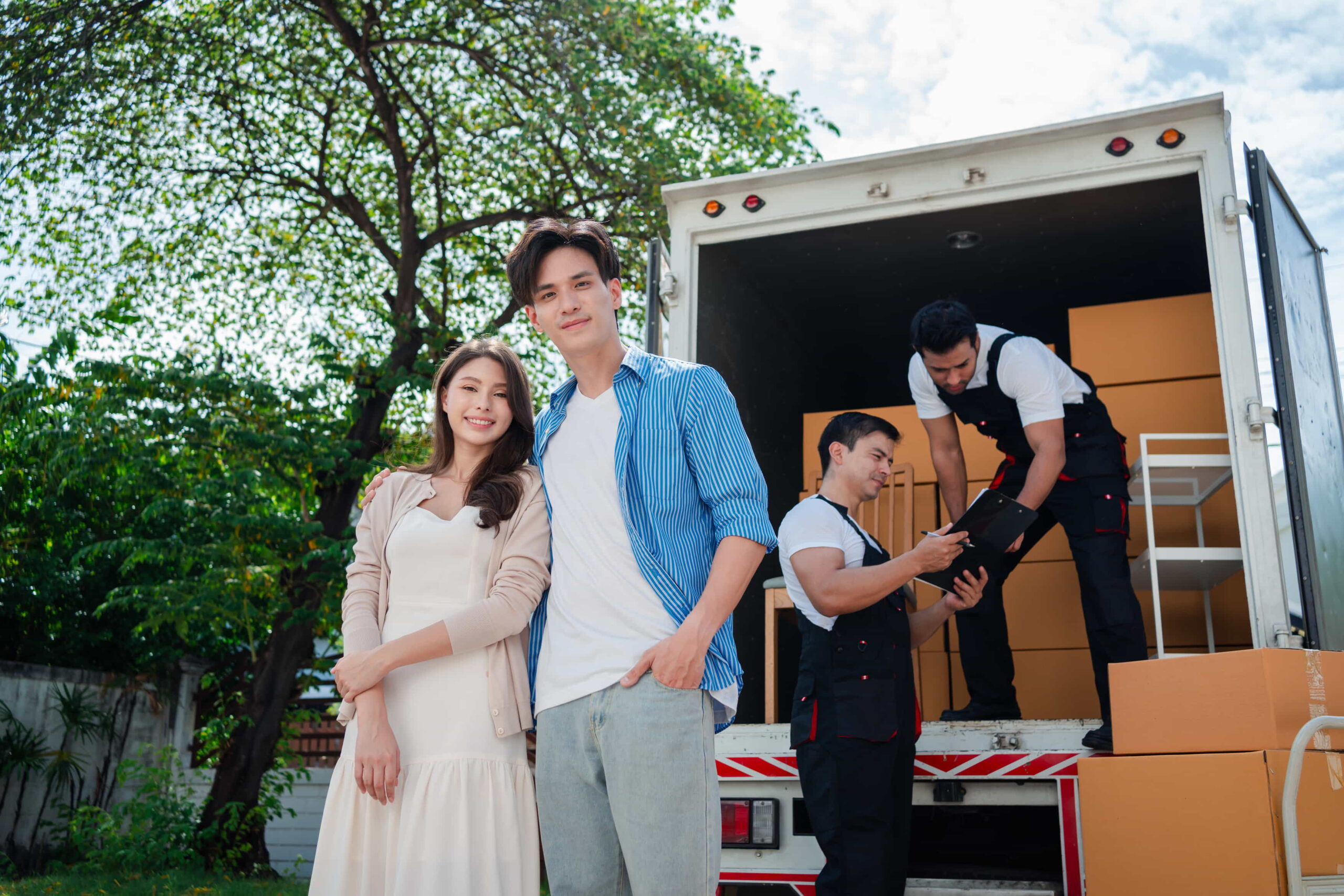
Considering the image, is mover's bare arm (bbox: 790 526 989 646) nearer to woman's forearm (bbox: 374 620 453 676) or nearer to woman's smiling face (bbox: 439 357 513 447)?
woman's smiling face (bbox: 439 357 513 447)

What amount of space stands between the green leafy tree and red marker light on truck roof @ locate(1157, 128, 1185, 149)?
6.13 m

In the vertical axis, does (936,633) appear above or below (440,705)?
above

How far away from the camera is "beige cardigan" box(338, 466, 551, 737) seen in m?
1.98

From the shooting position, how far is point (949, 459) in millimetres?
4012

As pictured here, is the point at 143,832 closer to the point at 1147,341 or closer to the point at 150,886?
the point at 150,886

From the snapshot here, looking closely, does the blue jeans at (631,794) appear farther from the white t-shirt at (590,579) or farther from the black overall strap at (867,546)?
the black overall strap at (867,546)

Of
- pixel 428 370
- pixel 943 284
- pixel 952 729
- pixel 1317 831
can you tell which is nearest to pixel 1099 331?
pixel 943 284

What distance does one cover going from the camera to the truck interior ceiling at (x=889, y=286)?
419cm

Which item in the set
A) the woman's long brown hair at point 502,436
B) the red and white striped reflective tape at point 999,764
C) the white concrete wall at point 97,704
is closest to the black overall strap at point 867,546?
the red and white striped reflective tape at point 999,764

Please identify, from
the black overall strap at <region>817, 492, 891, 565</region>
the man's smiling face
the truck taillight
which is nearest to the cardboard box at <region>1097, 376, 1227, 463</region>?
the black overall strap at <region>817, 492, 891, 565</region>

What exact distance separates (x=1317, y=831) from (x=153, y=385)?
834cm

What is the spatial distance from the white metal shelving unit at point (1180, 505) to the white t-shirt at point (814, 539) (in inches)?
43.5

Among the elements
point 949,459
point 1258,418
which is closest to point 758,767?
point 949,459

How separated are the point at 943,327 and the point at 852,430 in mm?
629
